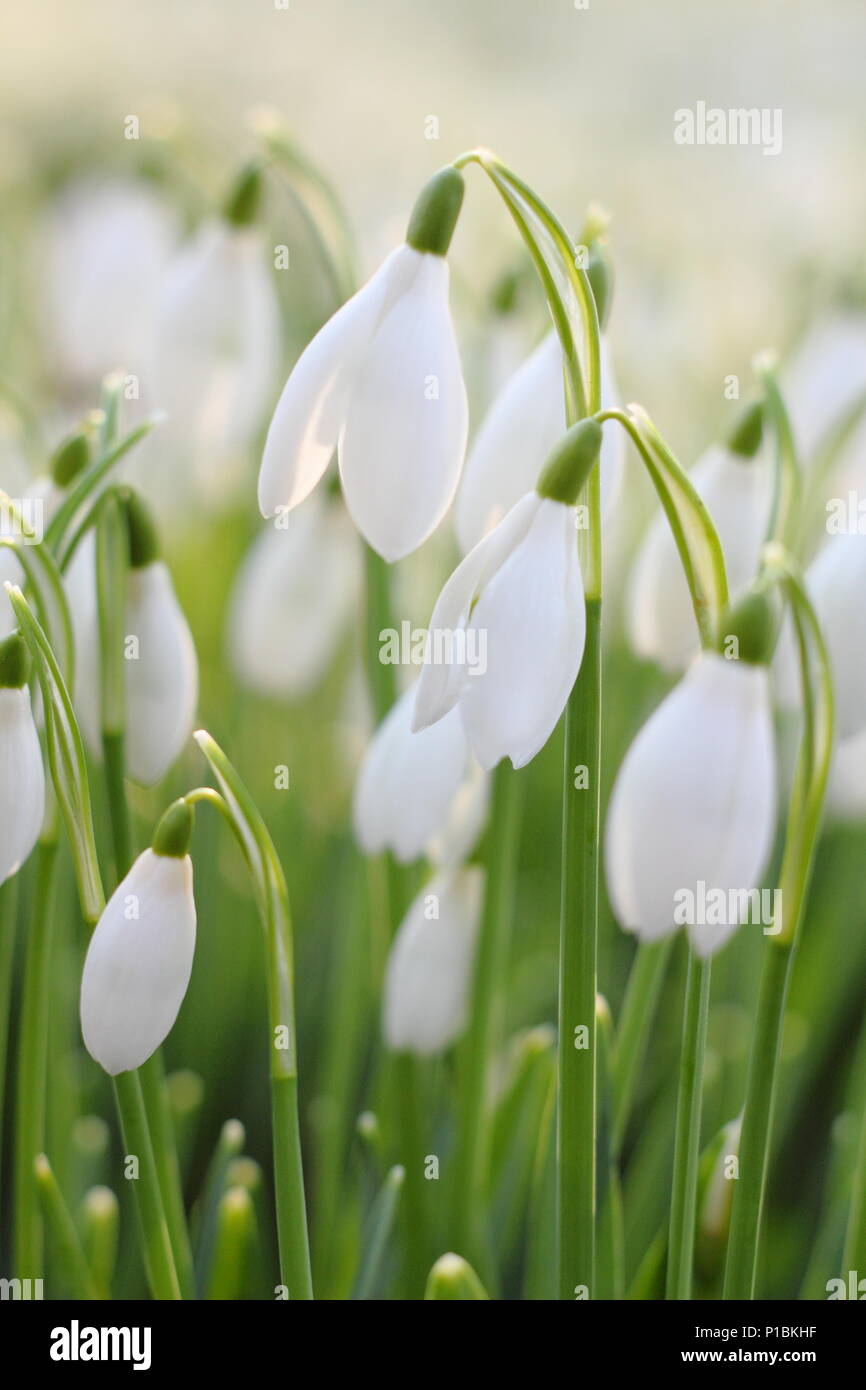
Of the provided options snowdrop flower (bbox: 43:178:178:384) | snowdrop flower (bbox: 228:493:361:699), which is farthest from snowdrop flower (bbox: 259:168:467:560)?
snowdrop flower (bbox: 43:178:178:384)

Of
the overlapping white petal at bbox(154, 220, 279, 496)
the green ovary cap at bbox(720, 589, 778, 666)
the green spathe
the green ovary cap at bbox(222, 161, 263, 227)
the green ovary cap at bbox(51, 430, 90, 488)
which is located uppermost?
the green ovary cap at bbox(222, 161, 263, 227)

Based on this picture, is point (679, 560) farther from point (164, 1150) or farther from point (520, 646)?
point (164, 1150)

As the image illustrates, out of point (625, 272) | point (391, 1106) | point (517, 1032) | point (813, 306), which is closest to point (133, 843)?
point (391, 1106)

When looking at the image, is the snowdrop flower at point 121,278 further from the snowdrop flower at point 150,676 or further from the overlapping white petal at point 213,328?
the snowdrop flower at point 150,676

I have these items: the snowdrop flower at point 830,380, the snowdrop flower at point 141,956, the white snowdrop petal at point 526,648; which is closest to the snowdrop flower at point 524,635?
the white snowdrop petal at point 526,648

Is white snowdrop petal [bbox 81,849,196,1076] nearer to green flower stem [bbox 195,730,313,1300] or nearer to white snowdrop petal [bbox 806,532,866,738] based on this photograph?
green flower stem [bbox 195,730,313,1300]
